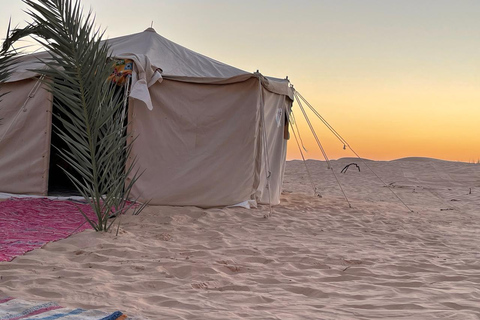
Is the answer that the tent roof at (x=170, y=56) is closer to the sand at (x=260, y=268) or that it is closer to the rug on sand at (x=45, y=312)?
the sand at (x=260, y=268)

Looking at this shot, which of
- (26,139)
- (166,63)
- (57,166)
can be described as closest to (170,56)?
(166,63)

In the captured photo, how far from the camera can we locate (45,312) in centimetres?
237

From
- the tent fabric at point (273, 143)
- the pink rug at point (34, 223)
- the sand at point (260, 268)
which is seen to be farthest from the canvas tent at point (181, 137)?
the pink rug at point (34, 223)

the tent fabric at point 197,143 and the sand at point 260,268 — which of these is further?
the tent fabric at point 197,143

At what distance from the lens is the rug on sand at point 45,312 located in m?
2.29

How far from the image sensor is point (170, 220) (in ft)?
19.2

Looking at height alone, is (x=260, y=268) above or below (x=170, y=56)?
below

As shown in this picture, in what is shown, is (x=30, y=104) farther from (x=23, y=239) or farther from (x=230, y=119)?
(x=23, y=239)

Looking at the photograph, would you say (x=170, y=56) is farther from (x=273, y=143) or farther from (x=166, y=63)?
(x=273, y=143)

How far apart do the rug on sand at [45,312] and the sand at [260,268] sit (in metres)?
0.19

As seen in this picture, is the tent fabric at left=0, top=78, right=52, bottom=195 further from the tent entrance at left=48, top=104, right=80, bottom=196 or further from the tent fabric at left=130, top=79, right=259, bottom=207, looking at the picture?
the tent fabric at left=130, top=79, right=259, bottom=207

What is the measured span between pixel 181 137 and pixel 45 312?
4811 millimetres

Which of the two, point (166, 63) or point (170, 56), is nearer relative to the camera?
point (166, 63)

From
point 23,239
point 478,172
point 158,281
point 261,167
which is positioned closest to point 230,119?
point 261,167
